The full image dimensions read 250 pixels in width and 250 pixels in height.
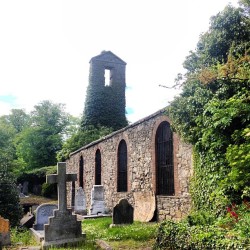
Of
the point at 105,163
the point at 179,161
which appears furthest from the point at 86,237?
the point at 105,163

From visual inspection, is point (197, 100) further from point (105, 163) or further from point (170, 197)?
point (105, 163)

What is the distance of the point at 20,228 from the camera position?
10.6m

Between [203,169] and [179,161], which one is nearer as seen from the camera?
[203,169]

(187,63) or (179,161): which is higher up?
(187,63)

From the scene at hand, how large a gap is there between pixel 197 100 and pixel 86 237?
4.66m

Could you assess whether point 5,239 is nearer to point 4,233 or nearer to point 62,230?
point 4,233

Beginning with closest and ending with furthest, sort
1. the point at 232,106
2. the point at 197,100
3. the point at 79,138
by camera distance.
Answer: the point at 232,106 < the point at 197,100 < the point at 79,138

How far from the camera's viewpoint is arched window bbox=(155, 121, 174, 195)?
11.1 metres

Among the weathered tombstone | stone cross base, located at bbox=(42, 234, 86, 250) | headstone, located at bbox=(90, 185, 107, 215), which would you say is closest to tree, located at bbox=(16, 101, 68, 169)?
headstone, located at bbox=(90, 185, 107, 215)

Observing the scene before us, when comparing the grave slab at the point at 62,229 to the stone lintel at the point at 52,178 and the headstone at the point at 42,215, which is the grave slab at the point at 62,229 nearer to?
the stone lintel at the point at 52,178

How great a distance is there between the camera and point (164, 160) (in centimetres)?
1144

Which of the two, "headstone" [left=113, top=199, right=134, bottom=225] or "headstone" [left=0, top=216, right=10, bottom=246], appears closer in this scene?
"headstone" [left=0, top=216, right=10, bottom=246]

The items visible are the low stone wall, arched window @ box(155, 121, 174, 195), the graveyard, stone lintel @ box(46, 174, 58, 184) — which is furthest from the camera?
arched window @ box(155, 121, 174, 195)

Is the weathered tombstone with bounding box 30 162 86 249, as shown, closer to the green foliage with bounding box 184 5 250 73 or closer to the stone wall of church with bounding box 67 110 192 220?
the stone wall of church with bounding box 67 110 192 220
